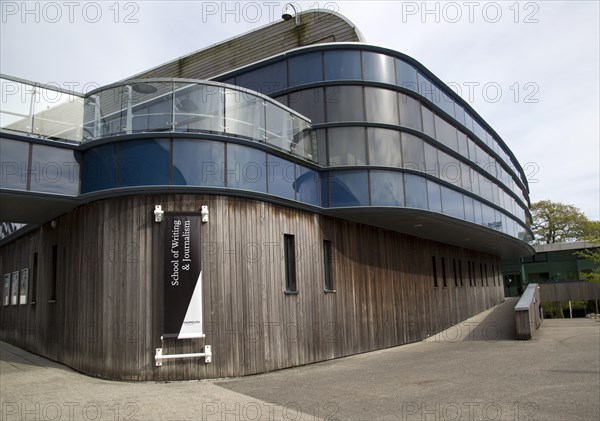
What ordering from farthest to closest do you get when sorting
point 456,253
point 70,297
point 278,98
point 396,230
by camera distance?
point 456,253, point 396,230, point 278,98, point 70,297

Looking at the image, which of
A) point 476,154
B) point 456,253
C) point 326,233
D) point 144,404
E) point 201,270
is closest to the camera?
point 144,404

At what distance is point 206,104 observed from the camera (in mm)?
12781

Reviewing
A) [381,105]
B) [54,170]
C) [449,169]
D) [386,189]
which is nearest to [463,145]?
[449,169]

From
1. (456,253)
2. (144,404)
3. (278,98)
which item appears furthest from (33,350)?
(456,253)

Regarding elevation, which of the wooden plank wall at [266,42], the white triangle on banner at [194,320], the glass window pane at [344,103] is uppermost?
the wooden plank wall at [266,42]

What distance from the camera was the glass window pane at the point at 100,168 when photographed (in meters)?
12.2

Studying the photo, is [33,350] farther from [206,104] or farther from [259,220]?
[206,104]

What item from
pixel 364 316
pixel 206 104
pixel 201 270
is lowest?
pixel 364 316

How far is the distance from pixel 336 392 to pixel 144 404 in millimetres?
3622

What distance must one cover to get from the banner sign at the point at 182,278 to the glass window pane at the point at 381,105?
7272 mm

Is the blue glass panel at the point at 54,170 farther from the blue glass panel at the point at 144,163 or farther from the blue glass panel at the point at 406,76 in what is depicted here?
the blue glass panel at the point at 406,76

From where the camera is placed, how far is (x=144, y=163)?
12109 millimetres

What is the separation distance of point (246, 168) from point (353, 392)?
19.6ft

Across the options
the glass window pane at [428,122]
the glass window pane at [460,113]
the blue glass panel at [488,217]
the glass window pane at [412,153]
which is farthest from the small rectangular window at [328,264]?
the blue glass panel at [488,217]
